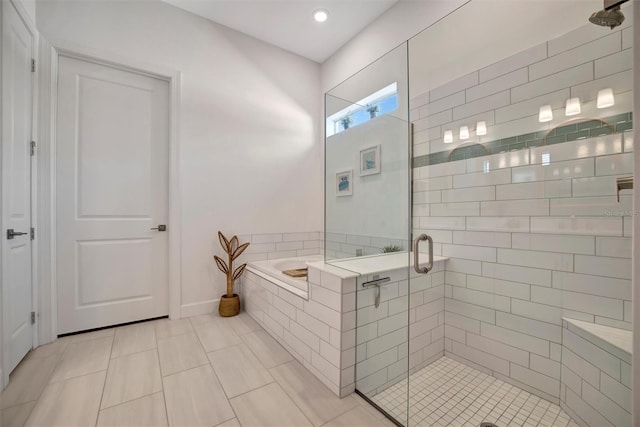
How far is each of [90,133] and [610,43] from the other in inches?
136

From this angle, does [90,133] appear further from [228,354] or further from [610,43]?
[610,43]

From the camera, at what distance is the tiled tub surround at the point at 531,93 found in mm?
1315

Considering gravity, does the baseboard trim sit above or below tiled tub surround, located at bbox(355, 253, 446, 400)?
below

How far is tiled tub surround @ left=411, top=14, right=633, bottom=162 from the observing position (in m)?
1.32

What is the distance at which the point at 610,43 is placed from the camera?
132 centimetres

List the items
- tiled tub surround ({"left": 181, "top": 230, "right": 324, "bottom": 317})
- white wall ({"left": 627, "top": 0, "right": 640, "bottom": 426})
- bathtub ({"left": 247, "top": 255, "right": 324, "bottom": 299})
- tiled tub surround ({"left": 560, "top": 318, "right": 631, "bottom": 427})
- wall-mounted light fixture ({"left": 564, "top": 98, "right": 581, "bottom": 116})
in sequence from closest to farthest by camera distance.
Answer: white wall ({"left": 627, "top": 0, "right": 640, "bottom": 426}) → tiled tub surround ({"left": 560, "top": 318, "right": 631, "bottom": 427}) → wall-mounted light fixture ({"left": 564, "top": 98, "right": 581, "bottom": 116}) → bathtub ({"left": 247, "top": 255, "right": 324, "bottom": 299}) → tiled tub surround ({"left": 181, "top": 230, "right": 324, "bottom": 317})

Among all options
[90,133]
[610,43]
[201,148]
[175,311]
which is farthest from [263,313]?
[610,43]

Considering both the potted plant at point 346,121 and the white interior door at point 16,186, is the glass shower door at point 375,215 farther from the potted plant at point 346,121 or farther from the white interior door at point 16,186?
the white interior door at point 16,186

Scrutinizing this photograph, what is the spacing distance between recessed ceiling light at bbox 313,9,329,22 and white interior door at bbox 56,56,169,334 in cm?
161

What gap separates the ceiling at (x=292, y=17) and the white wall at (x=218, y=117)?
0.39 feet

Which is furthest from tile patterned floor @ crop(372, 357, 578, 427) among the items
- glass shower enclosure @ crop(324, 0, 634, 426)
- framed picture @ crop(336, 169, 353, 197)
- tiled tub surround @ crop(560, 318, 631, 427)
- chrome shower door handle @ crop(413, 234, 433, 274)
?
framed picture @ crop(336, 169, 353, 197)

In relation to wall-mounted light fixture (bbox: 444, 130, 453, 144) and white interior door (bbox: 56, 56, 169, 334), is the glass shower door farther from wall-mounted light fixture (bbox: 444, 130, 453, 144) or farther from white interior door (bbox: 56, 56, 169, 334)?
white interior door (bbox: 56, 56, 169, 334)

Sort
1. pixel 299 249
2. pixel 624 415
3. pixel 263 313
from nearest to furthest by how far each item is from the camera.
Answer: pixel 624 415, pixel 263 313, pixel 299 249

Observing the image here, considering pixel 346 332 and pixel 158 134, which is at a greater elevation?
pixel 158 134
